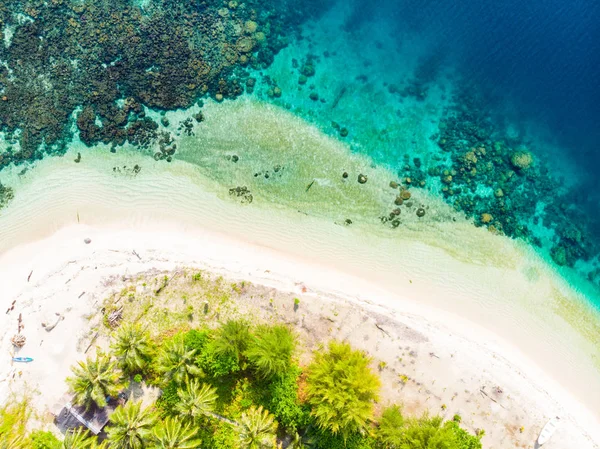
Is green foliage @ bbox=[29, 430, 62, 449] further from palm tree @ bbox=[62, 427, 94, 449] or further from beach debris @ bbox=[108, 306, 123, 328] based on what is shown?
beach debris @ bbox=[108, 306, 123, 328]

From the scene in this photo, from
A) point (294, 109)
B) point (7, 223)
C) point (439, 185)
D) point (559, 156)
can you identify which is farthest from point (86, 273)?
point (559, 156)

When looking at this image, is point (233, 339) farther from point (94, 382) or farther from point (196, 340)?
point (94, 382)

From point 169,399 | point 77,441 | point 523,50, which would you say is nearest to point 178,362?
point 169,399

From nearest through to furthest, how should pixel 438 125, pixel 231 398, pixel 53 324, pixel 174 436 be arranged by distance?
pixel 174 436 < pixel 231 398 < pixel 53 324 < pixel 438 125

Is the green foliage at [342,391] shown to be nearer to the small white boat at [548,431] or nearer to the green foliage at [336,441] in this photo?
the green foliage at [336,441]

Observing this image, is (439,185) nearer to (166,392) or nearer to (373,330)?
(373,330)

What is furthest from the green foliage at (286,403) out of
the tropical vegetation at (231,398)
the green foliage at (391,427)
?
the green foliage at (391,427)

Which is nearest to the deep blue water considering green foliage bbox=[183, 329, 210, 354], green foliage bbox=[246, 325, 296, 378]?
green foliage bbox=[246, 325, 296, 378]
